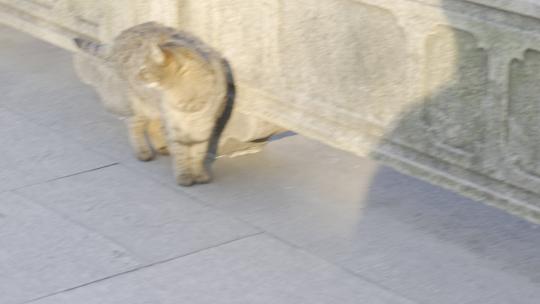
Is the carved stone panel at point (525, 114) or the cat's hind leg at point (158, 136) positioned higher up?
the carved stone panel at point (525, 114)

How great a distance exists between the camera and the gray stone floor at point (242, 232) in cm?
529

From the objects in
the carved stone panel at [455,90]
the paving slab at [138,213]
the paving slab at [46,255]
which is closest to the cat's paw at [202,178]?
the paving slab at [138,213]

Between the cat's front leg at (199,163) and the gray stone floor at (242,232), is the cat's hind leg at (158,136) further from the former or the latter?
the cat's front leg at (199,163)

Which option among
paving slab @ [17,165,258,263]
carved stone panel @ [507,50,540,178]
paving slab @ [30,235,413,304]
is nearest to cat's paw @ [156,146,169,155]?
paving slab @ [17,165,258,263]

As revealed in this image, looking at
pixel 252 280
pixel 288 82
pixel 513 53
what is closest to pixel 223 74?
pixel 288 82

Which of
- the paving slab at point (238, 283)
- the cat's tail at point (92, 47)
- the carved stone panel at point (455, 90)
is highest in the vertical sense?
the carved stone panel at point (455, 90)

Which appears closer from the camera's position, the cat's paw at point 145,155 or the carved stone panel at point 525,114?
the carved stone panel at point 525,114

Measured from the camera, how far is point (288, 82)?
6.12 m

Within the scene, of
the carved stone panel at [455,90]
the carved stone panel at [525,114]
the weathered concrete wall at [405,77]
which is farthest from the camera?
the carved stone panel at [455,90]

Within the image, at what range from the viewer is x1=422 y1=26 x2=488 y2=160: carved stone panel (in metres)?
5.18

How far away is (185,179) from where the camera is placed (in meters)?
6.35

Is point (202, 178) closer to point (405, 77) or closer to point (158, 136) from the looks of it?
point (158, 136)

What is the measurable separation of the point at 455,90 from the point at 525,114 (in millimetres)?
374

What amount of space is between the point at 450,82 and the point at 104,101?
2.36m
